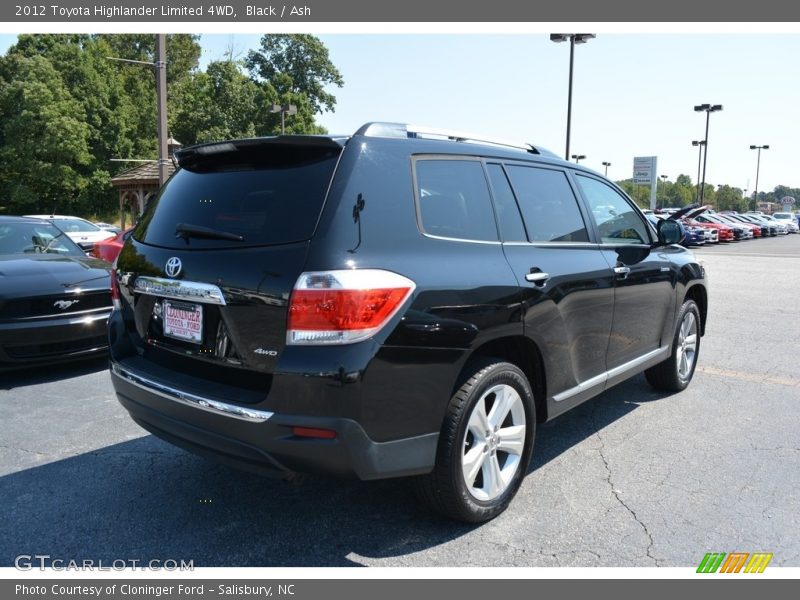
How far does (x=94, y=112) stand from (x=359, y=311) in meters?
53.6

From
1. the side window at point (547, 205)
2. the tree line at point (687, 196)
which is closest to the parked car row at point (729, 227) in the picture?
the side window at point (547, 205)

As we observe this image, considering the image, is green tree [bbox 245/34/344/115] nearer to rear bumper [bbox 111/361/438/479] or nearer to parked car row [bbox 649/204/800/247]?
parked car row [bbox 649/204/800/247]

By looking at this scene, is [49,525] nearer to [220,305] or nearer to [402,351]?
[220,305]

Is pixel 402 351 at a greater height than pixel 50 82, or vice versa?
pixel 50 82

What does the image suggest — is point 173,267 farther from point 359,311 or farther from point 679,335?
point 679,335

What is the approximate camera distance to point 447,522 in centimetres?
313

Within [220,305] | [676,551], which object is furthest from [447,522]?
[220,305]

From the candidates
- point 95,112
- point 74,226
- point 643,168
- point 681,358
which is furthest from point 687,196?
point 681,358

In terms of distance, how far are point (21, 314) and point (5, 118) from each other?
49006mm

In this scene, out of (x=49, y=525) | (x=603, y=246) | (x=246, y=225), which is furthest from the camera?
(x=603, y=246)

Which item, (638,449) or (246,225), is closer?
(246,225)

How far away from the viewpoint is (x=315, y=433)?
2463 mm

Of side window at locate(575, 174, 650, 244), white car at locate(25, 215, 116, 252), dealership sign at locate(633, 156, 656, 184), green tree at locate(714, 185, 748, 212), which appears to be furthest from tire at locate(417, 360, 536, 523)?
green tree at locate(714, 185, 748, 212)

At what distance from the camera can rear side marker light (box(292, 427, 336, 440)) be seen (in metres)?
2.45
